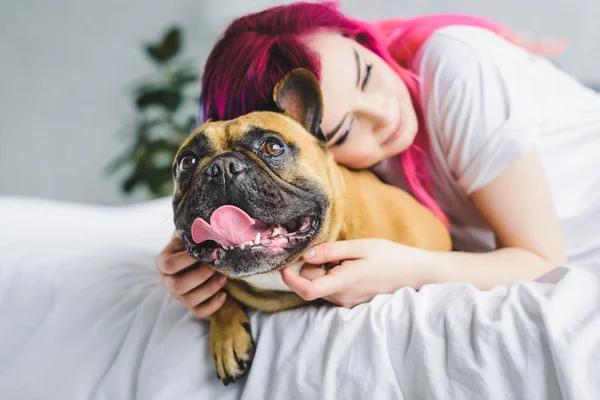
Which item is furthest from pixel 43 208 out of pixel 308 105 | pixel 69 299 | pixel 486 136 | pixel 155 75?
pixel 155 75

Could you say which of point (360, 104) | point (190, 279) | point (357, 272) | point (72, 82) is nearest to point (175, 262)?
point (190, 279)

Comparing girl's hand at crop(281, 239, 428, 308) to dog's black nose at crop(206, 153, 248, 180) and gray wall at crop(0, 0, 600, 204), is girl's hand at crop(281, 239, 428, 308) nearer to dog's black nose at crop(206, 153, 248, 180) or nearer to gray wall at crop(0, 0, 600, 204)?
dog's black nose at crop(206, 153, 248, 180)

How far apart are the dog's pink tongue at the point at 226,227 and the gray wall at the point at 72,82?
2.39 m

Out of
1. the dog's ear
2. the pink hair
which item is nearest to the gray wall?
the pink hair

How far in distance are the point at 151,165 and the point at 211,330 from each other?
1.98 metres

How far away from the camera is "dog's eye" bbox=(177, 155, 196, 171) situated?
78 centimetres

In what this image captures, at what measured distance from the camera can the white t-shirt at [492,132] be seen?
A: 102cm

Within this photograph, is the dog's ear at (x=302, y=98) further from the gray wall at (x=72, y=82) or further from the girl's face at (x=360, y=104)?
the gray wall at (x=72, y=82)

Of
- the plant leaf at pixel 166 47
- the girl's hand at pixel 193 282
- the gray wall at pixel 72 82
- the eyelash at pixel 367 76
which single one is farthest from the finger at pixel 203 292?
the gray wall at pixel 72 82

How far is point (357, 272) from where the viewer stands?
809mm

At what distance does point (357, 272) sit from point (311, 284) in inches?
3.3

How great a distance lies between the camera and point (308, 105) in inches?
33.9

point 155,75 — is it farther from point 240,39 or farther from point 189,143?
point 189,143

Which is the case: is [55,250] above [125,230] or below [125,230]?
above
